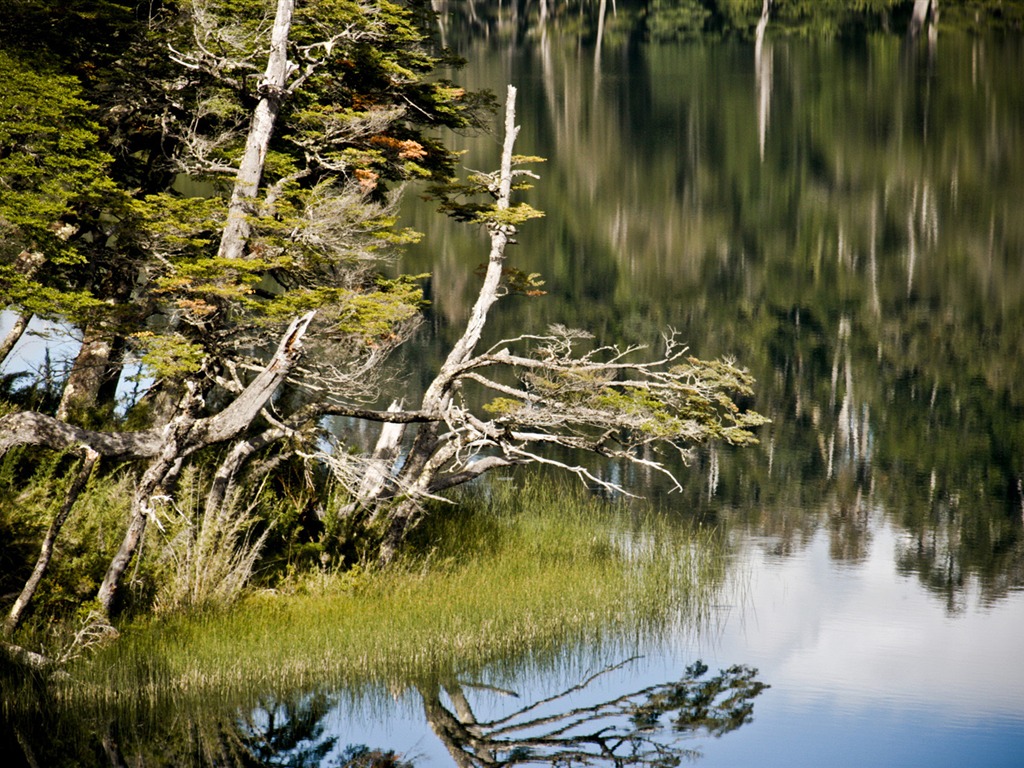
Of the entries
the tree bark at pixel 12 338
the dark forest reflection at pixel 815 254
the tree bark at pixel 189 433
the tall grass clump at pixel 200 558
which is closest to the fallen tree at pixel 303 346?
the tree bark at pixel 189 433

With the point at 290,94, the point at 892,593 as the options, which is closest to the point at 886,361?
the point at 892,593

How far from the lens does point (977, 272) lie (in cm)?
3528

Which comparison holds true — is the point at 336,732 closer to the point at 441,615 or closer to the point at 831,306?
the point at 441,615

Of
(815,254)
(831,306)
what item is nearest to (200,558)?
(831,306)

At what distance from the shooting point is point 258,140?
1188 centimetres

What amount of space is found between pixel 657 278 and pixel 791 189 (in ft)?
29.5

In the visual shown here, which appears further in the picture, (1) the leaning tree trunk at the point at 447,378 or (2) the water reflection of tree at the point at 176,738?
(1) the leaning tree trunk at the point at 447,378

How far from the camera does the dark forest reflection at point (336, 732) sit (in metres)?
9.34

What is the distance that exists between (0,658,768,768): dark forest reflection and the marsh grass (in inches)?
12.3

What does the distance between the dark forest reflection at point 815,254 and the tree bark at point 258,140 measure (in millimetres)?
9368

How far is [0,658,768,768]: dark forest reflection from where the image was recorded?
30.6 ft

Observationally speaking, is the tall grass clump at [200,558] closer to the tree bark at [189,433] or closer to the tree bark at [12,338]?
the tree bark at [189,433]

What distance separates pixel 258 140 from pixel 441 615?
468 cm

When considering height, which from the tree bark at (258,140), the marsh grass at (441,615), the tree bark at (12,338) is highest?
the tree bark at (258,140)
